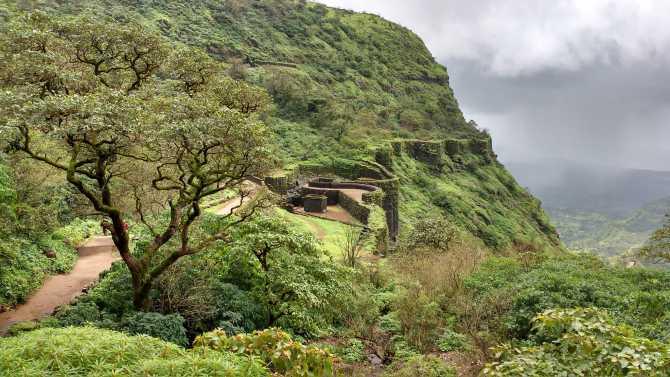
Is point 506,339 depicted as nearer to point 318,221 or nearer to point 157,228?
point 157,228

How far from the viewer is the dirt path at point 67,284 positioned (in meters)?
12.6

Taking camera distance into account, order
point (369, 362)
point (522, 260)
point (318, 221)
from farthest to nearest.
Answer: point (318, 221)
point (522, 260)
point (369, 362)

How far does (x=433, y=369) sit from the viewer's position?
10.1 meters

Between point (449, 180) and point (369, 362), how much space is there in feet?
162

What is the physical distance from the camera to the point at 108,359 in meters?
5.01

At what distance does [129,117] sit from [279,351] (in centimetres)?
613

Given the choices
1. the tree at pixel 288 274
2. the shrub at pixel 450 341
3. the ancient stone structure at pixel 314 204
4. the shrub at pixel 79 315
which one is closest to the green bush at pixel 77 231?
the shrub at pixel 79 315

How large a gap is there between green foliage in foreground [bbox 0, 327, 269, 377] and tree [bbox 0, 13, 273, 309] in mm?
4446

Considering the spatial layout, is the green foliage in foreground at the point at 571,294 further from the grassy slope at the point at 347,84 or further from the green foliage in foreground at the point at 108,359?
the grassy slope at the point at 347,84

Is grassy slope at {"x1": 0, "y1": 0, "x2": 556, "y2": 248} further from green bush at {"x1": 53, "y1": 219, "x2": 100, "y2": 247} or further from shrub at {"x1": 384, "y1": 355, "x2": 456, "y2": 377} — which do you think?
shrub at {"x1": 384, "y1": 355, "x2": 456, "y2": 377}

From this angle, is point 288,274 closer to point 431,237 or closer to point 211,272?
point 211,272

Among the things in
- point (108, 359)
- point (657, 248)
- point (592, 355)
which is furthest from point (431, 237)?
point (108, 359)

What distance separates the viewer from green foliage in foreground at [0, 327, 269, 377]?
471 cm

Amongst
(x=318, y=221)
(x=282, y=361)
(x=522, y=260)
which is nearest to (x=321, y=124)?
Answer: (x=318, y=221)
